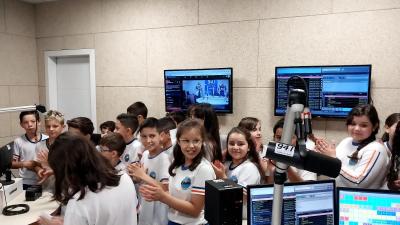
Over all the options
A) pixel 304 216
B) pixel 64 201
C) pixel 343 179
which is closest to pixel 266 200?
pixel 304 216

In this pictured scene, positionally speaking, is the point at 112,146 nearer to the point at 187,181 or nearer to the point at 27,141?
the point at 187,181

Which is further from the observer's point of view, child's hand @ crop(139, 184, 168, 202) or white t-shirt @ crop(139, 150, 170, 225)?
white t-shirt @ crop(139, 150, 170, 225)

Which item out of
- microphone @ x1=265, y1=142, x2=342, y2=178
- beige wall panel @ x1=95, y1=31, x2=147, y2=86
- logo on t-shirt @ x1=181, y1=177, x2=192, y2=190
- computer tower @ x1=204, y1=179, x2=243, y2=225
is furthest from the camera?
beige wall panel @ x1=95, y1=31, x2=147, y2=86

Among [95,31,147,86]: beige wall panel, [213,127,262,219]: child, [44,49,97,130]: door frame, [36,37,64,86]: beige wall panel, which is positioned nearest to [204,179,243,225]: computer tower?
[213,127,262,219]: child

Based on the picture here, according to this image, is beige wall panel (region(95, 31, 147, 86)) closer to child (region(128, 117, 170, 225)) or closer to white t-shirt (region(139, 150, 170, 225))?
child (region(128, 117, 170, 225))

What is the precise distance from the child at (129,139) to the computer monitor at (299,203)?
1650 mm

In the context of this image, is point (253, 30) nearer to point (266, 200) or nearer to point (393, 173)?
point (393, 173)

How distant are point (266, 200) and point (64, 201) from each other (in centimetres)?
92

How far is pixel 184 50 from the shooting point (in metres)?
4.48

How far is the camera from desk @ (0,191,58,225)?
2219 mm

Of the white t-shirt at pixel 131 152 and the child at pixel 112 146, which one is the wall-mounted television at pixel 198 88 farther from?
the child at pixel 112 146

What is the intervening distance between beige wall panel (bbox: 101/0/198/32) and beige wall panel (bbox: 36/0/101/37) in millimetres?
193

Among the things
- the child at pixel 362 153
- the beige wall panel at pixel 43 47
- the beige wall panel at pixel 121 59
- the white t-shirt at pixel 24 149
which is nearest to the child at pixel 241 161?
the child at pixel 362 153

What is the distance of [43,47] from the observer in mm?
5590
